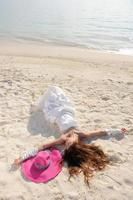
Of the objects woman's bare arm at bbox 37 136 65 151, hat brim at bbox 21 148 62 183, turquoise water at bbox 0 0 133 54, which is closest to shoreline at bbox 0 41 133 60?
turquoise water at bbox 0 0 133 54

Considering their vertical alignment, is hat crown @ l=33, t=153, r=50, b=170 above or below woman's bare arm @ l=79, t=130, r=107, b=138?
below

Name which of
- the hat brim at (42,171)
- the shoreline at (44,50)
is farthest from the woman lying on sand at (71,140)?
the shoreline at (44,50)

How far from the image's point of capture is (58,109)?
20.6 feet

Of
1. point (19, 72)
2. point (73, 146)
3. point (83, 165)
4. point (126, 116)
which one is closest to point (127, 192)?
point (83, 165)

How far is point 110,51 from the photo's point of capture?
53.8 feet

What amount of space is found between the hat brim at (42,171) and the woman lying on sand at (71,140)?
0.33ft

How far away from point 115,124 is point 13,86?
302 centimetres

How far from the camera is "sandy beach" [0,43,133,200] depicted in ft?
14.6

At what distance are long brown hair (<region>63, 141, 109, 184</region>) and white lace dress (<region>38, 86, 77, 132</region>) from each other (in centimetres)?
65

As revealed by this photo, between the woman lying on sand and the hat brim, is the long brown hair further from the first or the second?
the hat brim

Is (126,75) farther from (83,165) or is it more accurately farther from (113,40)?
(113,40)

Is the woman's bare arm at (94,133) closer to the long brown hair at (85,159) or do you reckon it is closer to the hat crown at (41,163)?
the long brown hair at (85,159)

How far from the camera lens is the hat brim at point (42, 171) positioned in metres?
4.68

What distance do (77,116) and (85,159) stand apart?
5.46ft
